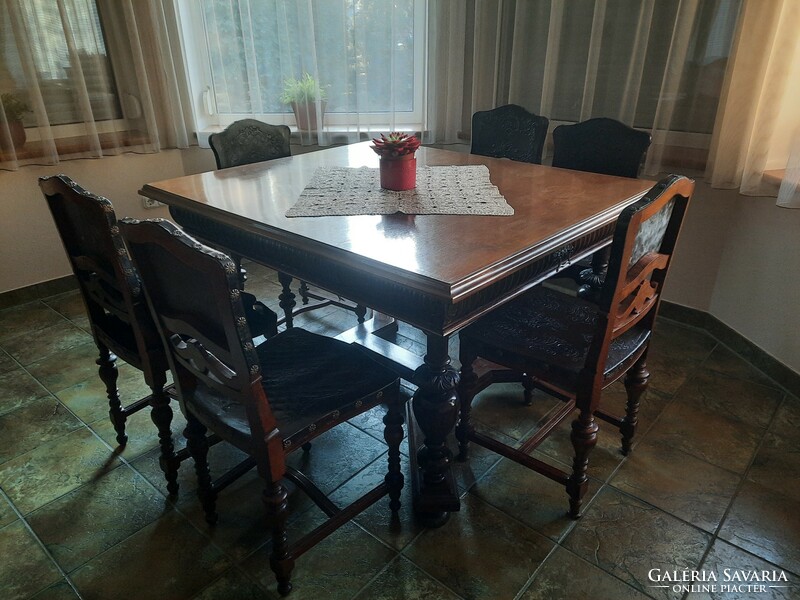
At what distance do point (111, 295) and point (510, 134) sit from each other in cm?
172

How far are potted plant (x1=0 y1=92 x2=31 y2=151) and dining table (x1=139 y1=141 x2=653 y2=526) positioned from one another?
4.19 feet

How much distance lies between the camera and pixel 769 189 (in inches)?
79.1

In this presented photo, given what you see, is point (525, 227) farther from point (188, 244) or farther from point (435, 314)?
point (188, 244)

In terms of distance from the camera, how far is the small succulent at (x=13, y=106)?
2.54 m

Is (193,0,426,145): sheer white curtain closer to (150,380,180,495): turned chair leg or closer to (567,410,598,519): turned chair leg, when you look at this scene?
(150,380,180,495): turned chair leg

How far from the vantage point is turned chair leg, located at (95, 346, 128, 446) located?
1.73m

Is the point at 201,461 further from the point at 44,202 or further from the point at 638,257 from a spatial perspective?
the point at 44,202

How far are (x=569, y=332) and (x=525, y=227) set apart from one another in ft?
1.15

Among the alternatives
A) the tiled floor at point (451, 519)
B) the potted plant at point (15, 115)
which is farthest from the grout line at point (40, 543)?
the potted plant at point (15, 115)

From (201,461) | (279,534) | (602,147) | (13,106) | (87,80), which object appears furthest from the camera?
(87,80)

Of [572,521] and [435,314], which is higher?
[435,314]

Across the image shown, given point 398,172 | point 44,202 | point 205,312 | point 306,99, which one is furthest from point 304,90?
point 205,312

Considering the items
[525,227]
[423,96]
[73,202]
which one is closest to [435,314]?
[525,227]

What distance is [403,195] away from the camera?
1.68m
